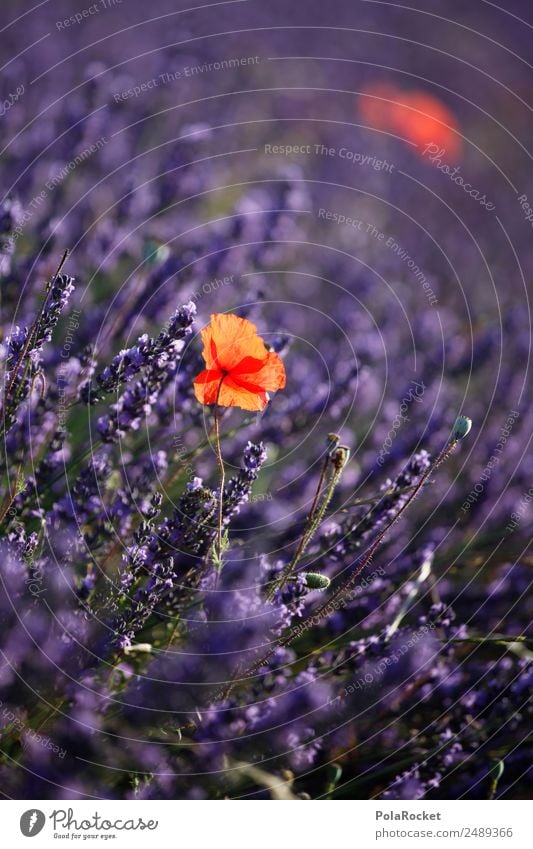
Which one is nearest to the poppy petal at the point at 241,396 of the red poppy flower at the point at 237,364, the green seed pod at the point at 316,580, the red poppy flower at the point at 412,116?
the red poppy flower at the point at 237,364

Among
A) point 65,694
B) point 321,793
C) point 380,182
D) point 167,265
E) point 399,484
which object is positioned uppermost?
point 380,182

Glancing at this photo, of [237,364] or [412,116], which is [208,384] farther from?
[412,116]

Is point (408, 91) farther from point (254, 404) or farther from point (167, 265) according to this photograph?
point (254, 404)

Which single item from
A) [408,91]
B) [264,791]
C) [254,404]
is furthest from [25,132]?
[408,91]

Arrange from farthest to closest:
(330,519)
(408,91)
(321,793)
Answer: (408,91), (330,519), (321,793)
